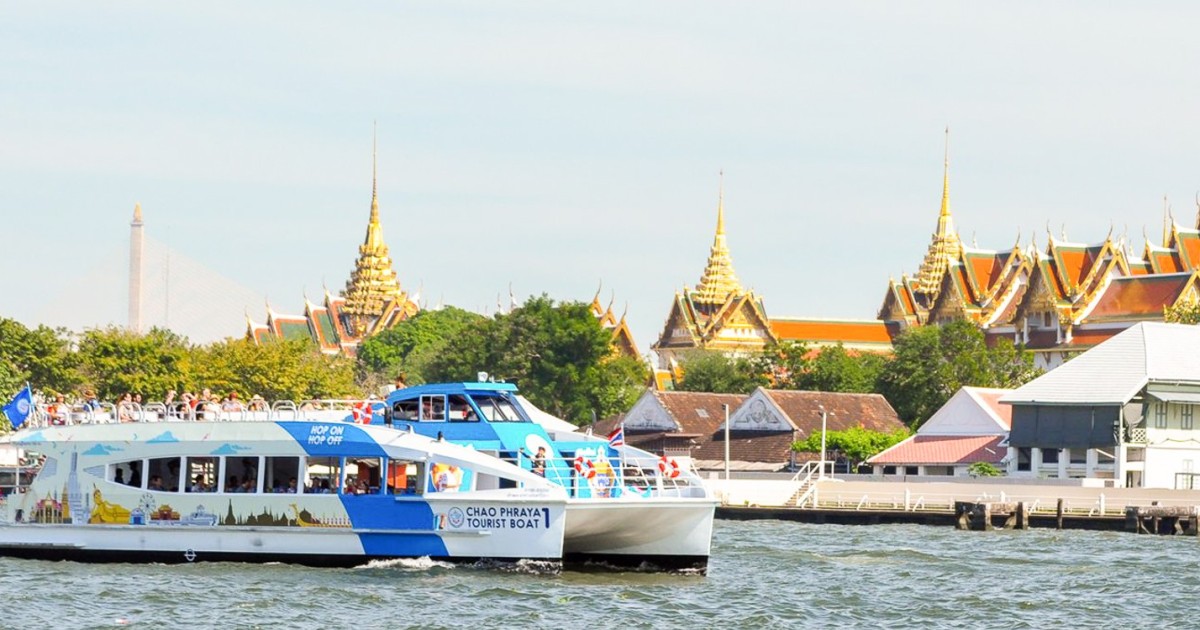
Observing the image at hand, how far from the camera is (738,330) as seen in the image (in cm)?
12975

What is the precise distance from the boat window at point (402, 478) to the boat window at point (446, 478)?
0.29m

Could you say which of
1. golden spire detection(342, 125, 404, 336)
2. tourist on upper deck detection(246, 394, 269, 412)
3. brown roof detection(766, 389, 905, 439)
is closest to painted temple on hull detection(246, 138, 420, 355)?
golden spire detection(342, 125, 404, 336)

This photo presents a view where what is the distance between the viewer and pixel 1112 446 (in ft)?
194

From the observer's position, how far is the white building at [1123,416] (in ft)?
194

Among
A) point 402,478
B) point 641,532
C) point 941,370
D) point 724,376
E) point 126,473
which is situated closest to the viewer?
point 641,532

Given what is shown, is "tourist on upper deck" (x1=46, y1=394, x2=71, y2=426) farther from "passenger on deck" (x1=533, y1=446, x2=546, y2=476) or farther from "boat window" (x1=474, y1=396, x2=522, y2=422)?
"passenger on deck" (x1=533, y1=446, x2=546, y2=476)

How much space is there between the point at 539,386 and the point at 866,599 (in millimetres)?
56637

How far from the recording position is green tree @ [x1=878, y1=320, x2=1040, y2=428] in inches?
3169

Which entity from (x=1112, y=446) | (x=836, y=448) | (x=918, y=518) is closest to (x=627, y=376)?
(x=836, y=448)

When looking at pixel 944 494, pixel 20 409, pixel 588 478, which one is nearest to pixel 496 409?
pixel 588 478

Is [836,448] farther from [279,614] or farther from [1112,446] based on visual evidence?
[279,614]

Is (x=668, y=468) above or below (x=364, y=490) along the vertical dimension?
above

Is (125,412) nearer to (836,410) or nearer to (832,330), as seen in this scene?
(836,410)

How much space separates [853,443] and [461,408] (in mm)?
38539
